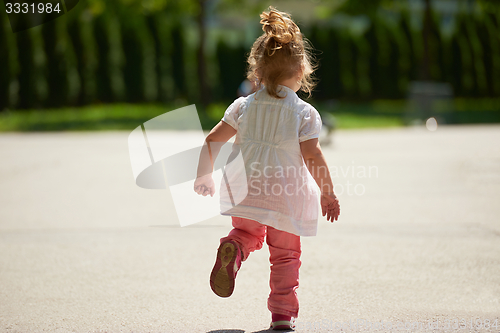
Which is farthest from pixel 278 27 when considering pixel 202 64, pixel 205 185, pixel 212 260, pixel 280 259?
pixel 202 64

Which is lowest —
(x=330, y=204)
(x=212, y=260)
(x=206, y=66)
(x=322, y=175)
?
(x=212, y=260)

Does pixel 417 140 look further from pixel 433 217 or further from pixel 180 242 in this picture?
pixel 180 242

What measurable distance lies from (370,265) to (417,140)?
9.43 m

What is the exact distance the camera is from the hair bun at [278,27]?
273 centimetres

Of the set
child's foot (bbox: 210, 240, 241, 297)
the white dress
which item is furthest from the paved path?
the white dress

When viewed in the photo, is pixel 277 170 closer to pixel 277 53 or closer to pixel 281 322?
pixel 277 53

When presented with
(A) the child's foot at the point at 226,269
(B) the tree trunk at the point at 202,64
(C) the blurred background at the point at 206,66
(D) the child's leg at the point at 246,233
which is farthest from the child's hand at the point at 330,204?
(B) the tree trunk at the point at 202,64

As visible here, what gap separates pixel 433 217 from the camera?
5.46 metres

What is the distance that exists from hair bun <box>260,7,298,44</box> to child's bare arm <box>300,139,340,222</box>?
0.52 m

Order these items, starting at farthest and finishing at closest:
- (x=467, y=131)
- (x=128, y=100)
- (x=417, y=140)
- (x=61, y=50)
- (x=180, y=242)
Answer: (x=128, y=100)
(x=61, y=50)
(x=467, y=131)
(x=417, y=140)
(x=180, y=242)

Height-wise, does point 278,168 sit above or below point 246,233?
above

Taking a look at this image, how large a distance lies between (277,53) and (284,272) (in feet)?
3.62

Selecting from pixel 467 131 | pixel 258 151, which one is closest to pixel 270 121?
pixel 258 151

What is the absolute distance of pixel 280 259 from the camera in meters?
2.83
